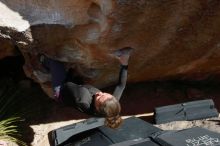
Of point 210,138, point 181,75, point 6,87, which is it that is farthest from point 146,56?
point 6,87

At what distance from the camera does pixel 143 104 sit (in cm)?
733

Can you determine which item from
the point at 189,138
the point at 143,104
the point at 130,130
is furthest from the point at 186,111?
the point at 189,138

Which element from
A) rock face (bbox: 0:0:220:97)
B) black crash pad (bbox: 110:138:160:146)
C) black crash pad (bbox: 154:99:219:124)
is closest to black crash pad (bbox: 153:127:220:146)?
black crash pad (bbox: 110:138:160:146)

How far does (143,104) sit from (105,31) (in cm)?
177

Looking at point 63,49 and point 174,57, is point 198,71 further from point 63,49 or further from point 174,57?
point 63,49

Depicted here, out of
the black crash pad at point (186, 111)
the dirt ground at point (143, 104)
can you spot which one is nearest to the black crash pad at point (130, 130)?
the black crash pad at point (186, 111)

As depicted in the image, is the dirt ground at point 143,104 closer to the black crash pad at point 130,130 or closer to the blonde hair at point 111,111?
the black crash pad at point 130,130

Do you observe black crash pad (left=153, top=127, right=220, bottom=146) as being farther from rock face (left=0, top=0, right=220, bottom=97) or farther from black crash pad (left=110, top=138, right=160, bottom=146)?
rock face (left=0, top=0, right=220, bottom=97)

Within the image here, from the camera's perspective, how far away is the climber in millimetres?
5188

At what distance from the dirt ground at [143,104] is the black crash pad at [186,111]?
0.28 ft

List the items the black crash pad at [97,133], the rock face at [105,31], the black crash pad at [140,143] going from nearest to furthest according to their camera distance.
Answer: the black crash pad at [140,143], the rock face at [105,31], the black crash pad at [97,133]

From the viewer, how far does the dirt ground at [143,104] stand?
22.6 ft

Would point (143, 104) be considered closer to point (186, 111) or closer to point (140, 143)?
point (186, 111)

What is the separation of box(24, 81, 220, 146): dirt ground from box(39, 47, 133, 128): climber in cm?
95
